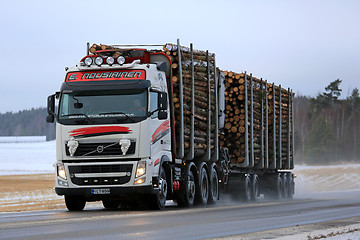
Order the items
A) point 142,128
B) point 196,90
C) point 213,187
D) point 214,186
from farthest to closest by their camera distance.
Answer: point 214,186 → point 213,187 → point 196,90 → point 142,128

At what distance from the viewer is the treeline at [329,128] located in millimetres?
104812

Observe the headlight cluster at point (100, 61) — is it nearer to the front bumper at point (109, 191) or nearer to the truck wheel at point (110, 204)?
the front bumper at point (109, 191)

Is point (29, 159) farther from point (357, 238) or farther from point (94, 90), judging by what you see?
point (357, 238)

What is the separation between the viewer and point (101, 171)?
17188mm

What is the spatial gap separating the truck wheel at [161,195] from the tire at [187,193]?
57.5 inches

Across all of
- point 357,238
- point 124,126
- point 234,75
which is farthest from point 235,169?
point 357,238

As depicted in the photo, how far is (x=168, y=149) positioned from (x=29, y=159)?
263ft

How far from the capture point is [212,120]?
22.4 m

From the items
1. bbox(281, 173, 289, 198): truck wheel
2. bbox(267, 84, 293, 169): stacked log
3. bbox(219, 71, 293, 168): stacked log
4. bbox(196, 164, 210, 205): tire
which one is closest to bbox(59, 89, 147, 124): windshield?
bbox(196, 164, 210, 205): tire

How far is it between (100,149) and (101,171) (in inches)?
20.3

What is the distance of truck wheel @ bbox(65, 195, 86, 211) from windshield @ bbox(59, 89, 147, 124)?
7.03 feet

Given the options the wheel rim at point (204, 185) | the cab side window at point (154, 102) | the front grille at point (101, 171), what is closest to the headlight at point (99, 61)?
the cab side window at point (154, 102)

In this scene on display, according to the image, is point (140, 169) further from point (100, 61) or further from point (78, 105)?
point (100, 61)

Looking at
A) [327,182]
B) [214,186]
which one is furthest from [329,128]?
[214,186]
